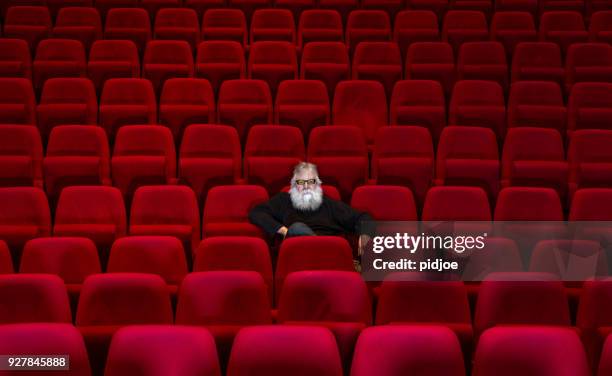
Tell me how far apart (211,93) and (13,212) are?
0.47m

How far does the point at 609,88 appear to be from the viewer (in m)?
1.64

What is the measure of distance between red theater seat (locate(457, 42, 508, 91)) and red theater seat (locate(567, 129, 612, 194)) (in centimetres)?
30

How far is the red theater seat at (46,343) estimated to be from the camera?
78cm

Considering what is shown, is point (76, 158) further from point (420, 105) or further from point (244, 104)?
point (420, 105)

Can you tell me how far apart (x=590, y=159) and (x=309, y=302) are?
0.70m

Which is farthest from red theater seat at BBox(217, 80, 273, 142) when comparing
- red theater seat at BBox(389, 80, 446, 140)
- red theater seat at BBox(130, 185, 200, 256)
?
red theater seat at BBox(130, 185, 200, 256)

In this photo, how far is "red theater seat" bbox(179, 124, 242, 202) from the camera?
1422mm

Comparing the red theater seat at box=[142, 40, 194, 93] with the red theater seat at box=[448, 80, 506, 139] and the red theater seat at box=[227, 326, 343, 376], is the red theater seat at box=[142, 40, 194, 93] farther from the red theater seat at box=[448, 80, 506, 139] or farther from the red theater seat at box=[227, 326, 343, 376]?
the red theater seat at box=[227, 326, 343, 376]

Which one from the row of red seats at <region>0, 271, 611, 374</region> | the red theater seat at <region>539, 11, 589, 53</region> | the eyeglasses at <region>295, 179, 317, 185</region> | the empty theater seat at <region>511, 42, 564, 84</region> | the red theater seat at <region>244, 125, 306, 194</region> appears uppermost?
the red theater seat at <region>539, 11, 589, 53</region>

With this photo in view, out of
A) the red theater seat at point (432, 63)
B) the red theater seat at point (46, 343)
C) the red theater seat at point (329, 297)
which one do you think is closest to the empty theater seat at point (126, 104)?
the red theater seat at point (432, 63)

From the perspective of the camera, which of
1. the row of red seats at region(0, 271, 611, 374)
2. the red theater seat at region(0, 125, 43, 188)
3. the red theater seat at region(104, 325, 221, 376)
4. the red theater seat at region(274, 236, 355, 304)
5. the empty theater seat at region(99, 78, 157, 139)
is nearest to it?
the red theater seat at region(104, 325, 221, 376)

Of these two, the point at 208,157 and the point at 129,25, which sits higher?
the point at 129,25

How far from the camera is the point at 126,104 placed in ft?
5.26

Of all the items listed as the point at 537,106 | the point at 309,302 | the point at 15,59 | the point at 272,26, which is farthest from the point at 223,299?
the point at 272,26
